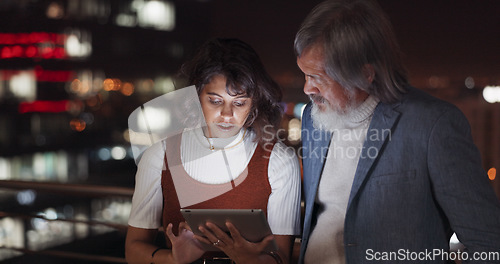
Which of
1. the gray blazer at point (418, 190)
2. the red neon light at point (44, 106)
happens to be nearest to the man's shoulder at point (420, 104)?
the gray blazer at point (418, 190)

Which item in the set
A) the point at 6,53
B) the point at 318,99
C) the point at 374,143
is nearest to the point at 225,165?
the point at 318,99

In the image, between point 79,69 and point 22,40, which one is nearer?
point 22,40

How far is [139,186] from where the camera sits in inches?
72.6

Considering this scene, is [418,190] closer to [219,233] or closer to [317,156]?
[317,156]

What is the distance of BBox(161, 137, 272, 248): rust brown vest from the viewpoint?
176 centimetres

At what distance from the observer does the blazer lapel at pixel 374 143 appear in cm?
151

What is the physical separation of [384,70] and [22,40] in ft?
120

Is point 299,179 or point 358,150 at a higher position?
point 358,150

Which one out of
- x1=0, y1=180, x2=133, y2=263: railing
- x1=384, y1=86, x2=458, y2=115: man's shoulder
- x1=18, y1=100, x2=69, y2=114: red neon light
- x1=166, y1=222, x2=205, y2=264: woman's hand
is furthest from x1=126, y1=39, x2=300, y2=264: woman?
x1=18, y1=100, x2=69, y2=114: red neon light

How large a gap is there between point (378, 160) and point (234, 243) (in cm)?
57

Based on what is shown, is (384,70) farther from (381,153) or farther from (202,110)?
(202,110)

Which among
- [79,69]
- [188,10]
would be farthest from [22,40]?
[188,10]

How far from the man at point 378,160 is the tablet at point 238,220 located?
0.20 m

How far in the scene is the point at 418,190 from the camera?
4.80 ft
